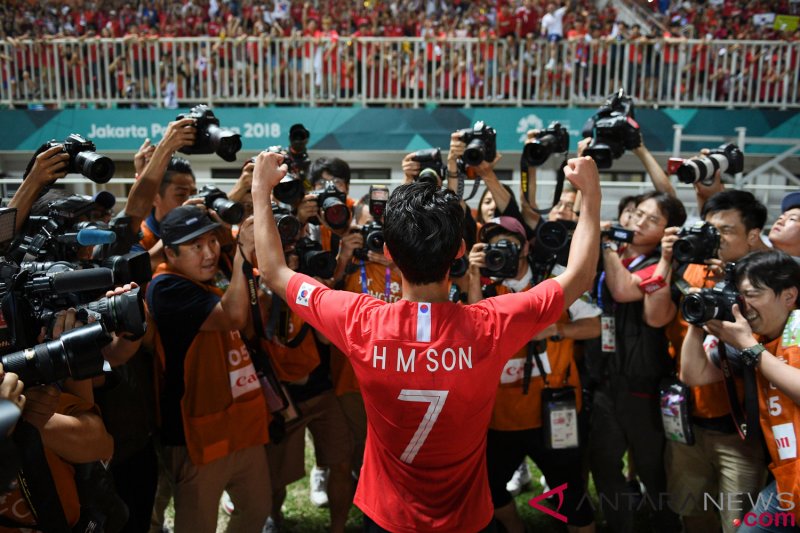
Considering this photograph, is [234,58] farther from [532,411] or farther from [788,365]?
[788,365]

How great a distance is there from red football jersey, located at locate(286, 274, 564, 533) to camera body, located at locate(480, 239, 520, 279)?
0.88m

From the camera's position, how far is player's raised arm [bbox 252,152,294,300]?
2084 millimetres

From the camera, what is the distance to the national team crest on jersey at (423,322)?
5.99ft

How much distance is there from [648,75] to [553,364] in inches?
383

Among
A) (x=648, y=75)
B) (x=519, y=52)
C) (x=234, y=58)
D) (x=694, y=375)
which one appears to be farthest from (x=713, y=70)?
(x=694, y=375)

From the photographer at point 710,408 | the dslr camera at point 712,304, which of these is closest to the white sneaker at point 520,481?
the photographer at point 710,408

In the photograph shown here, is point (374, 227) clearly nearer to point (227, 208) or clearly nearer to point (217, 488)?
point (227, 208)

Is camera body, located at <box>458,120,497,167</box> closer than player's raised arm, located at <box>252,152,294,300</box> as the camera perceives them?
No

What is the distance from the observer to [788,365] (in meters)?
2.34

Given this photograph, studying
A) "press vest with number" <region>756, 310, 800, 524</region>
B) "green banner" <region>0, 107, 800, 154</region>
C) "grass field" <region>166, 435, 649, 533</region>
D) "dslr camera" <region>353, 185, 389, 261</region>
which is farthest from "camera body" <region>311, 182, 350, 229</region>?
"green banner" <region>0, 107, 800, 154</region>

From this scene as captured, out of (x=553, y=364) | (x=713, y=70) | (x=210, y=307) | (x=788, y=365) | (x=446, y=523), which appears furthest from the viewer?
(x=713, y=70)

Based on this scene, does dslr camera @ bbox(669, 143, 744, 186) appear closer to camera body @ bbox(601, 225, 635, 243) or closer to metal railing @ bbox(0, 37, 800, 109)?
camera body @ bbox(601, 225, 635, 243)

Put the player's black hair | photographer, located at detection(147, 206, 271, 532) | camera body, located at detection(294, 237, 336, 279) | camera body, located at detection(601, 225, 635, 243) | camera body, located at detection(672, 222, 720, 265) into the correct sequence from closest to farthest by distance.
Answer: the player's black hair, photographer, located at detection(147, 206, 271, 532), camera body, located at detection(672, 222, 720, 265), camera body, located at detection(294, 237, 336, 279), camera body, located at detection(601, 225, 635, 243)

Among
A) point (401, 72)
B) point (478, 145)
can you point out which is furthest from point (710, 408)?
point (401, 72)
